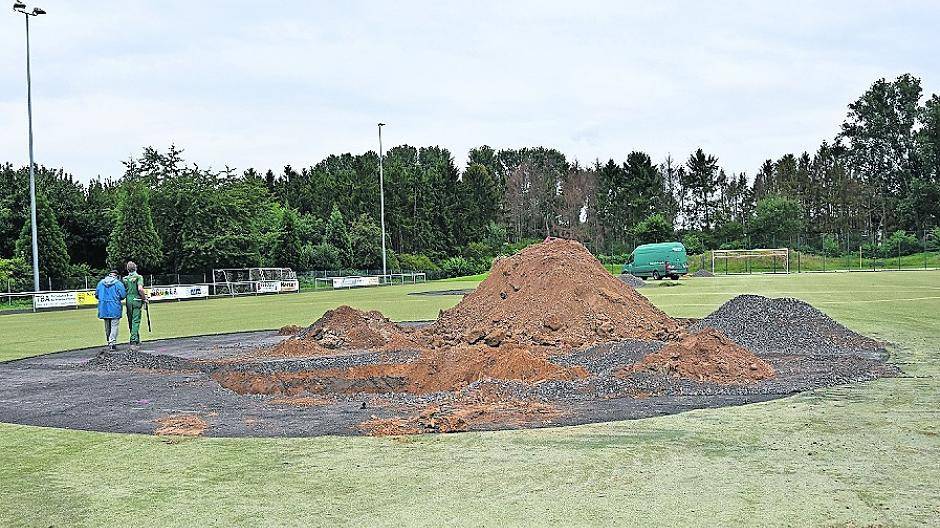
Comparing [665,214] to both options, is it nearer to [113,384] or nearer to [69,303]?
[69,303]

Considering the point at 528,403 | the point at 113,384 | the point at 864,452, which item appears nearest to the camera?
the point at 864,452

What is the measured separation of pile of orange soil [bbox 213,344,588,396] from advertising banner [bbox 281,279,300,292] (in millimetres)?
43547

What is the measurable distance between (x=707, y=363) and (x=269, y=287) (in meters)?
46.1

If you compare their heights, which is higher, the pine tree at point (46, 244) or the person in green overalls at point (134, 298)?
the pine tree at point (46, 244)

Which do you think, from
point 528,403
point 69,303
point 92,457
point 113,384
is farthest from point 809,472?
point 69,303

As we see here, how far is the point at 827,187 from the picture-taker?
93.5 meters

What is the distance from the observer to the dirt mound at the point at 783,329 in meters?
16.3

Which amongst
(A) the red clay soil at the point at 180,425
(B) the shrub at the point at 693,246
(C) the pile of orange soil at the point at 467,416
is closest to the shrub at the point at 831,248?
(B) the shrub at the point at 693,246

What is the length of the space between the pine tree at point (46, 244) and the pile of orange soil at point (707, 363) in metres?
42.7

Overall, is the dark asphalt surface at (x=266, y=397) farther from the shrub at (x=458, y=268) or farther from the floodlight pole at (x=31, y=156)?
the shrub at (x=458, y=268)

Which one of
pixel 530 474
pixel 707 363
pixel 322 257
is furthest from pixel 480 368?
pixel 322 257

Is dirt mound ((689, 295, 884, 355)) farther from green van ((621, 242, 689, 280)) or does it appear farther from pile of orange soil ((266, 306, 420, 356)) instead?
green van ((621, 242, 689, 280))

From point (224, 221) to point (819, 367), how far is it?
50814 mm

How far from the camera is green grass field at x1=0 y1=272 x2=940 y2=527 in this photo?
588cm
